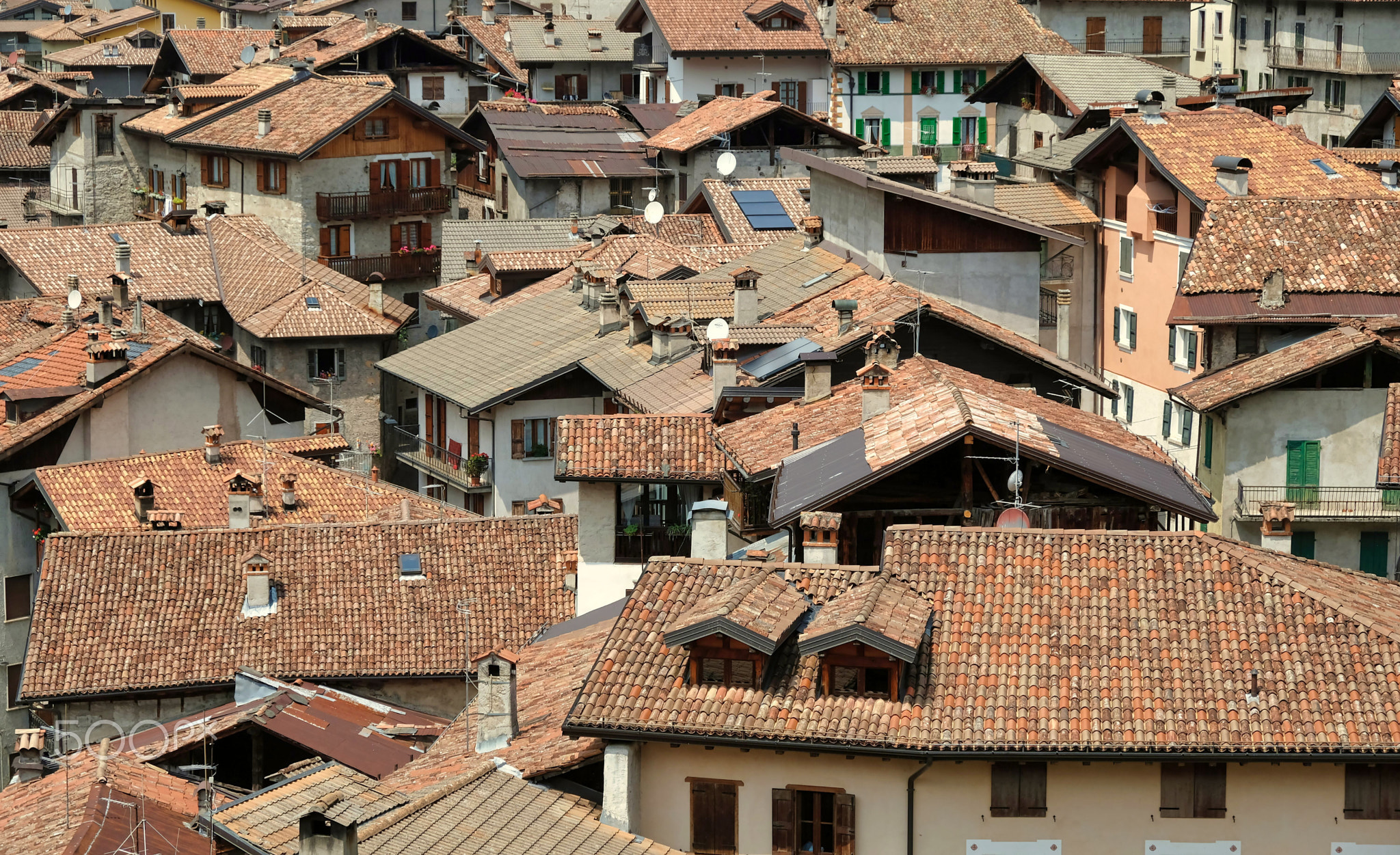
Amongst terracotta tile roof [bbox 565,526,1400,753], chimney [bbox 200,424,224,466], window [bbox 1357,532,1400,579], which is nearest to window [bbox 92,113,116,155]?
chimney [bbox 200,424,224,466]

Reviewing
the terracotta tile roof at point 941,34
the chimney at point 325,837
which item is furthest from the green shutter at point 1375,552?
the terracotta tile roof at point 941,34

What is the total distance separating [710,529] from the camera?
1309 inches

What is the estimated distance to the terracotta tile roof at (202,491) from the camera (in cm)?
4806

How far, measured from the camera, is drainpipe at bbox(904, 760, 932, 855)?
28.1m

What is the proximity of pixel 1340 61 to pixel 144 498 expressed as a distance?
6095 centimetres

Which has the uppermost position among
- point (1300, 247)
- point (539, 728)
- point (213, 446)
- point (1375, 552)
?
point (1300, 247)

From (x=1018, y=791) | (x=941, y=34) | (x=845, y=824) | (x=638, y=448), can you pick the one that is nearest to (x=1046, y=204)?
(x=638, y=448)

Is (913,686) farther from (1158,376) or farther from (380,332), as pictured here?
(380,332)

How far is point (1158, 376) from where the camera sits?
193ft

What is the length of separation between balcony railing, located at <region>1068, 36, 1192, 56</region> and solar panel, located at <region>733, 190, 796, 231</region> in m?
38.2

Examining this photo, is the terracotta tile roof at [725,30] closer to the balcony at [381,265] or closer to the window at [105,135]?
the balcony at [381,265]

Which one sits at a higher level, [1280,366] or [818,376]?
[1280,366]

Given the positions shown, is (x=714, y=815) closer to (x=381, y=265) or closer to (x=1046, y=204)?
(x=1046, y=204)

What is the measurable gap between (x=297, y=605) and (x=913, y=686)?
17407 millimetres
